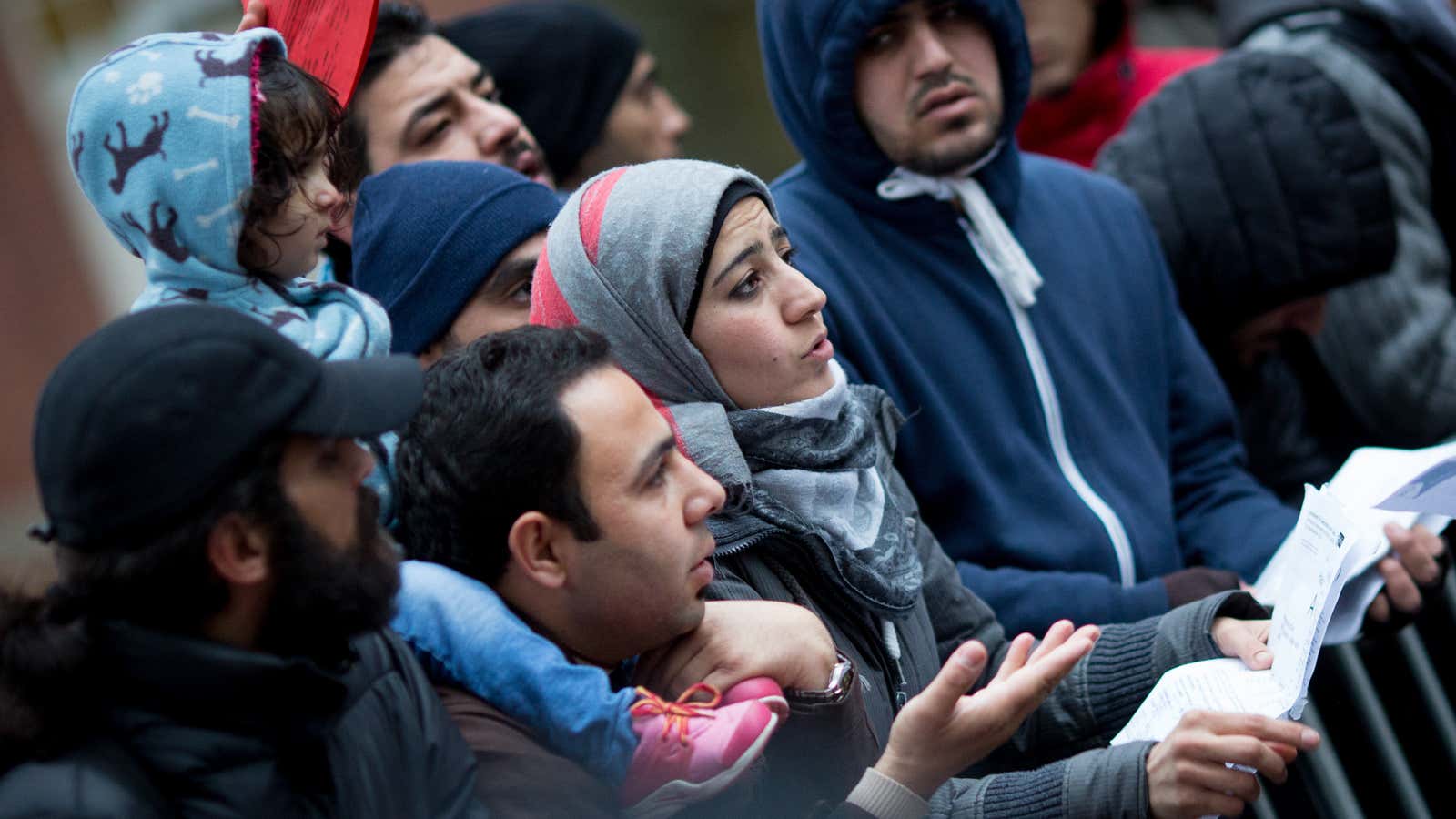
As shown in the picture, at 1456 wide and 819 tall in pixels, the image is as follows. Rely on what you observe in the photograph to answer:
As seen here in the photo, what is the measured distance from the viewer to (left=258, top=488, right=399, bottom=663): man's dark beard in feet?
5.22

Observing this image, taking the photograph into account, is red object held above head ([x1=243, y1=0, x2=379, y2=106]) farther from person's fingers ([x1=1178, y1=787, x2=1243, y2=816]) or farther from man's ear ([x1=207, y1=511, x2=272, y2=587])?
person's fingers ([x1=1178, y1=787, x2=1243, y2=816])

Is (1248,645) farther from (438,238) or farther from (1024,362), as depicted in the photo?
(438,238)

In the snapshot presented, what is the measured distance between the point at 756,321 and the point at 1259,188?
1787mm

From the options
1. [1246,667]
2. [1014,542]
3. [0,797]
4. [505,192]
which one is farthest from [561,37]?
[0,797]

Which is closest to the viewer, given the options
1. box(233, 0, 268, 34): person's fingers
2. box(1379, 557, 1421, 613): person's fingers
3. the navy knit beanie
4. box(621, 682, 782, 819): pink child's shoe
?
box(621, 682, 782, 819): pink child's shoe

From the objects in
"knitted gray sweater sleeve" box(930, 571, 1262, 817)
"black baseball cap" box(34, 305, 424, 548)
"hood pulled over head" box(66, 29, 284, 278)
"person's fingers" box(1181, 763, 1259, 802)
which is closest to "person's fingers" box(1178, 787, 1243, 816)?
"person's fingers" box(1181, 763, 1259, 802)

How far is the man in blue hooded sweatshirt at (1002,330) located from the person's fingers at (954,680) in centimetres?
87

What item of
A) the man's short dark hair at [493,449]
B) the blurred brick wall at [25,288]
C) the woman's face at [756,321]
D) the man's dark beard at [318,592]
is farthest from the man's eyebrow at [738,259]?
the blurred brick wall at [25,288]

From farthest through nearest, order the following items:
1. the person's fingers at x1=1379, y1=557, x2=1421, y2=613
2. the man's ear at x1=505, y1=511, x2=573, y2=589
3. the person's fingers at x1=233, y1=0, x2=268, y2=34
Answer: the person's fingers at x1=1379, y1=557, x2=1421, y2=613 → the person's fingers at x1=233, y1=0, x2=268, y2=34 → the man's ear at x1=505, y1=511, x2=573, y2=589

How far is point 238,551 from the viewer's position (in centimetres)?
157

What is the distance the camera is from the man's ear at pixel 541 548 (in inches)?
72.8

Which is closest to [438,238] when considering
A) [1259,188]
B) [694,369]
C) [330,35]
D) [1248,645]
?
[330,35]

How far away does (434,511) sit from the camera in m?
1.92

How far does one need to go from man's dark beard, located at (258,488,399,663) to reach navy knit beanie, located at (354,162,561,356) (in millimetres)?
999
